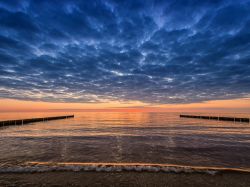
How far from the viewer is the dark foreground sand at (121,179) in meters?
7.05

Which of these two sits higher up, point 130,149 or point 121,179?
point 121,179

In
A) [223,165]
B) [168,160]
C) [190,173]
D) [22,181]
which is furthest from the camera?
[168,160]

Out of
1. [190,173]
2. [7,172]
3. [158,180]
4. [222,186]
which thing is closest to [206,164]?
[190,173]

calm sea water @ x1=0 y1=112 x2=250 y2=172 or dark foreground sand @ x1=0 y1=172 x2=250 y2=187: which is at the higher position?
dark foreground sand @ x1=0 y1=172 x2=250 y2=187

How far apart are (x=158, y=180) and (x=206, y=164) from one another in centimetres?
586

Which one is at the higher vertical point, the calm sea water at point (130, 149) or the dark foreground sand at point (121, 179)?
the dark foreground sand at point (121, 179)

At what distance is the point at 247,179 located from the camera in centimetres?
758

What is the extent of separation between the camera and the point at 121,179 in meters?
7.60

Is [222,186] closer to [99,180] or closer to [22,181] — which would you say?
[99,180]

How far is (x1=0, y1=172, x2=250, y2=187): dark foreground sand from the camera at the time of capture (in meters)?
7.05

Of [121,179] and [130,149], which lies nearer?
[121,179]

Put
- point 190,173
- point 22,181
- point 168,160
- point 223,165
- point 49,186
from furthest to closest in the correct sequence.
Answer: point 168,160
point 223,165
point 190,173
point 22,181
point 49,186

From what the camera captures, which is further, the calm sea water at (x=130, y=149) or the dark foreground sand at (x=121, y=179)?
the calm sea water at (x=130, y=149)

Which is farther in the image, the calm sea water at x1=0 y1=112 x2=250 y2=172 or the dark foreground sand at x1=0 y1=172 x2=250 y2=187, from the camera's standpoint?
the calm sea water at x1=0 y1=112 x2=250 y2=172
